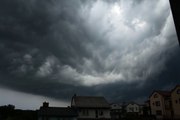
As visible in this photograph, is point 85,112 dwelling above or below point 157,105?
below

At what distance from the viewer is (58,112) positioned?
53656 millimetres

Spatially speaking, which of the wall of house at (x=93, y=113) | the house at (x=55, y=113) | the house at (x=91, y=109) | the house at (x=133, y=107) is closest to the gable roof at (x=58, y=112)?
the house at (x=55, y=113)

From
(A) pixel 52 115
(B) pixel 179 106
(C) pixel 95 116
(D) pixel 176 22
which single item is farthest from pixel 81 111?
(D) pixel 176 22

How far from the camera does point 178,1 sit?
284 cm

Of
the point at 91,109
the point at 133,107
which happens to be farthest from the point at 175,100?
the point at 133,107

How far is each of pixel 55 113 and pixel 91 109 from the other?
1121 cm

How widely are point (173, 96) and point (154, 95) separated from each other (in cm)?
1018

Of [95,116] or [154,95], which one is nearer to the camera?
[95,116]

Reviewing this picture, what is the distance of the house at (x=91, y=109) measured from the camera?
192 ft

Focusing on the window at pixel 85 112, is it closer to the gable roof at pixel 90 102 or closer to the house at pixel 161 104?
the gable roof at pixel 90 102

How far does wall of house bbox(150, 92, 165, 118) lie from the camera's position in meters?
77.8

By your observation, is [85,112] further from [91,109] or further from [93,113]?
[93,113]

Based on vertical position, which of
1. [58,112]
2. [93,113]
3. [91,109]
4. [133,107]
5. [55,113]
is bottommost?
[93,113]

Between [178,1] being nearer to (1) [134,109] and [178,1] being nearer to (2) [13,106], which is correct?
(2) [13,106]
